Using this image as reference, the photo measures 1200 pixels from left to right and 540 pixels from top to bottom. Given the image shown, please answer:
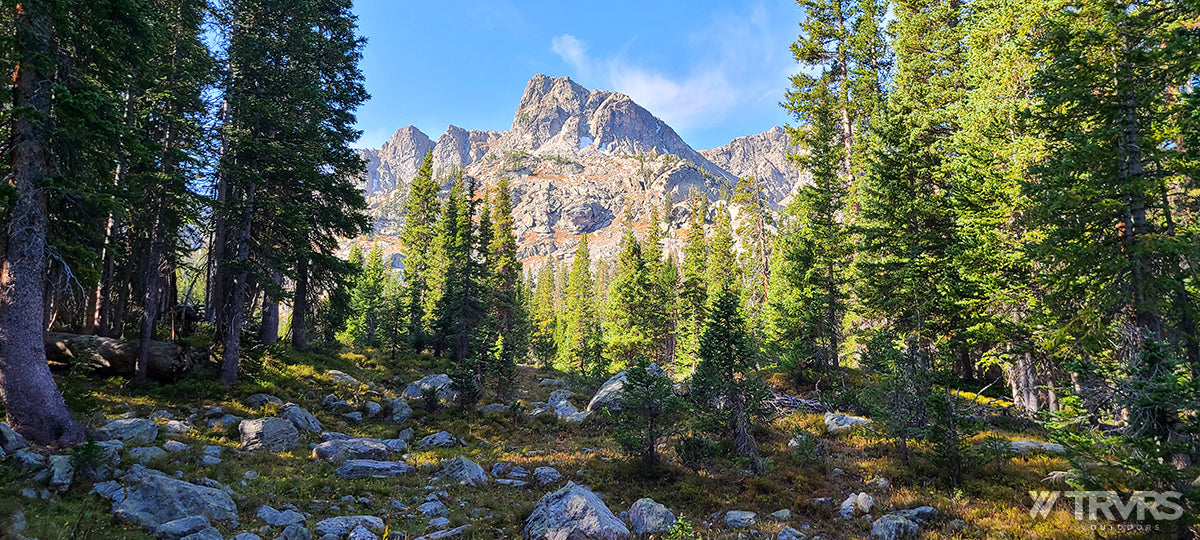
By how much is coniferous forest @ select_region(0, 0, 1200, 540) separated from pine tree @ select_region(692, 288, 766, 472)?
0.33ft

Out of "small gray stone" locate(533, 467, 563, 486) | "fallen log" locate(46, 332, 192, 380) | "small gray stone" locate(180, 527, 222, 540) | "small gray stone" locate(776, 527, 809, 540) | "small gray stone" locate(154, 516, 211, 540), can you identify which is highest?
"fallen log" locate(46, 332, 192, 380)

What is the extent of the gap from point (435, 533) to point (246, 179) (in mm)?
14537

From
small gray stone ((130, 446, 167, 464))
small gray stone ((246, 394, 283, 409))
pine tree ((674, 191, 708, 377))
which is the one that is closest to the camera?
small gray stone ((130, 446, 167, 464))

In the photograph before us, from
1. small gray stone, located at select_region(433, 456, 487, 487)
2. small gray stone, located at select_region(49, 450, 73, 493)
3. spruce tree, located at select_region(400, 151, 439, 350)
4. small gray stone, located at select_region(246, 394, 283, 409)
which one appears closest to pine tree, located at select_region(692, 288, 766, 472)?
small gray stone, located at select_region(433, 456, 487, 487)

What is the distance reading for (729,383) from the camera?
1309 cm

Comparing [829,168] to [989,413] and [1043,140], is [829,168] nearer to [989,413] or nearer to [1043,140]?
[1043,140]

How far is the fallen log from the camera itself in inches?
538

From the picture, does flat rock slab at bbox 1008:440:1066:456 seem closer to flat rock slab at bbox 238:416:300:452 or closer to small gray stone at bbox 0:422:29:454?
flat rock slab at bbox 238:416:300:452

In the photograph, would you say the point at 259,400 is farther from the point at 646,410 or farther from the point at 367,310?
the point at 367,310

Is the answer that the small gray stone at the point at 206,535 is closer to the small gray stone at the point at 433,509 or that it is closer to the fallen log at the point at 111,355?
the small gray stone at the point at 433,509

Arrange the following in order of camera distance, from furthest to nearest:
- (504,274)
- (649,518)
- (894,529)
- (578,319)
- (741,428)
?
(578,319) → (504,274) → (741,428) → (649,518) → (894,529)

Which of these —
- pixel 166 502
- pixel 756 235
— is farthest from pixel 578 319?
pixel 166 502

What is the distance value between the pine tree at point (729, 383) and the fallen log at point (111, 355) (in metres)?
17.1

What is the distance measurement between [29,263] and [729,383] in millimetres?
16520
